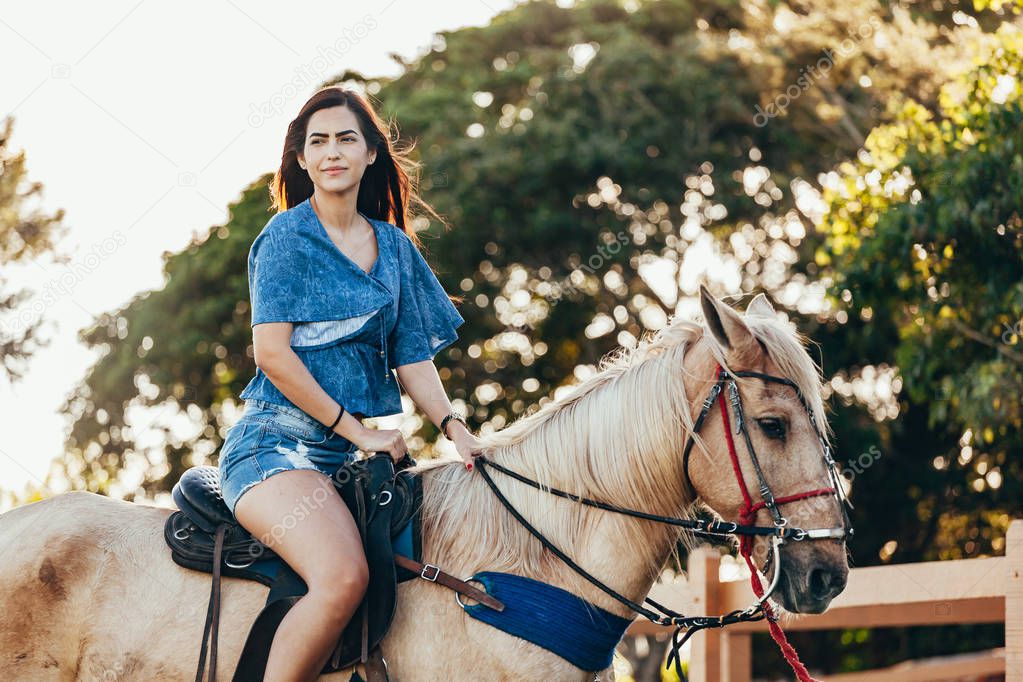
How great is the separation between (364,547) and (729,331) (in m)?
1.38

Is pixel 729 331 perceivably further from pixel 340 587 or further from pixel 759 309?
pixel 340 587

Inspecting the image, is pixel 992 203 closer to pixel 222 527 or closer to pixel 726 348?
pixel 726 348

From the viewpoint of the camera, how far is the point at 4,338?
1440 centimetres

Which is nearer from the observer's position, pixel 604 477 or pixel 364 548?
pixel 364 548

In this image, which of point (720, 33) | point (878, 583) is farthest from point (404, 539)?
point (720, 33)

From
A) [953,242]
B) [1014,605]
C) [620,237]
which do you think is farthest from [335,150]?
[620,237]

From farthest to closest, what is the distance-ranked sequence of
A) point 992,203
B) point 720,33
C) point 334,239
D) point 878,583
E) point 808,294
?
point 720,33
point 808,294
point 992,203
point 878,583
point 334,239

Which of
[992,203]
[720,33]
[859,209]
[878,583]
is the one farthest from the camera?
[720,33]

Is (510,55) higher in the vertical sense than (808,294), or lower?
higher

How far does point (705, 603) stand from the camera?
19.5 feet

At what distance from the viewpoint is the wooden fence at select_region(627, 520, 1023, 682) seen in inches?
168

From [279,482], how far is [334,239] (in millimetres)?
944

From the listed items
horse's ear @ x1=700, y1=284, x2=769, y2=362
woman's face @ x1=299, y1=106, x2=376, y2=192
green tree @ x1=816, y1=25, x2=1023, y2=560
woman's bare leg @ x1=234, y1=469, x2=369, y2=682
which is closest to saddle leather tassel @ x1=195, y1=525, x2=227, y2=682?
woman's bare leg @ x1=234, y1=469, x2=369, y2=682

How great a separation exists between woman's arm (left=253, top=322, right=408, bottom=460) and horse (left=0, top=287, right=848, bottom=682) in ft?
0.78
